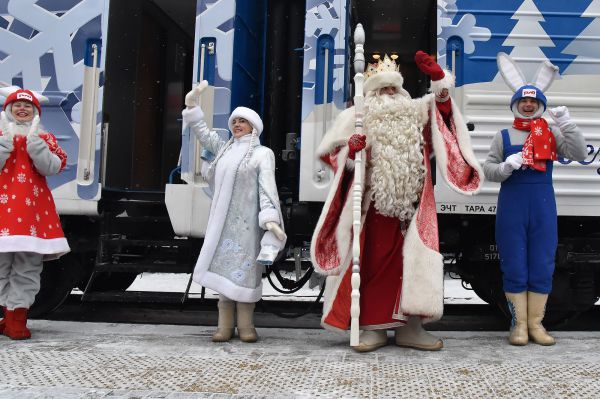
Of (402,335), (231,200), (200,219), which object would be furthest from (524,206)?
(200,219)

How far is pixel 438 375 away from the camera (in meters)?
2.24

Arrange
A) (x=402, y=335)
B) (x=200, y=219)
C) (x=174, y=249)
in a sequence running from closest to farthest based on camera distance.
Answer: (x=402, y=335) → (x=200, y=219) → (x=174, y=249)

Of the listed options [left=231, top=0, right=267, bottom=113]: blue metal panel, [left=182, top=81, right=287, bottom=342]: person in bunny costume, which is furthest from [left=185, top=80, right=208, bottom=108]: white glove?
[left=231, top=0, right=267, bottom=113]: blue metal panel

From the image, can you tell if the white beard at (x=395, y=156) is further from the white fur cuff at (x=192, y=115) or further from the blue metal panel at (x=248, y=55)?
the blue metal panel at (x=248, y=55)

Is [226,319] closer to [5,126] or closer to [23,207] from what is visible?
[23,207]

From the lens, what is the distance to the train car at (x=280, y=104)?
334 centimetres

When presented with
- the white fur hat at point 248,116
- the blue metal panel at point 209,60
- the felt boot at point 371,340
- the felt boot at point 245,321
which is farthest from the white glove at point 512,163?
the blue metal panel at point 209,60

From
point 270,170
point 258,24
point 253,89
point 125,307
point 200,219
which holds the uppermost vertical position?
point 258,24

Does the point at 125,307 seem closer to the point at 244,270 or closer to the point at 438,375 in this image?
the point at 244,270

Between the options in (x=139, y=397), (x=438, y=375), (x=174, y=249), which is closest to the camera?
(x=139, y=397)

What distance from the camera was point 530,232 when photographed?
2949 mm

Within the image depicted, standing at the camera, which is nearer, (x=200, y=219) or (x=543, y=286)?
(x=543, y=286)

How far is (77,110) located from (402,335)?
2.56 m

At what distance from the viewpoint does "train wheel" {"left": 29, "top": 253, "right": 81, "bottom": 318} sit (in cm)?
379
